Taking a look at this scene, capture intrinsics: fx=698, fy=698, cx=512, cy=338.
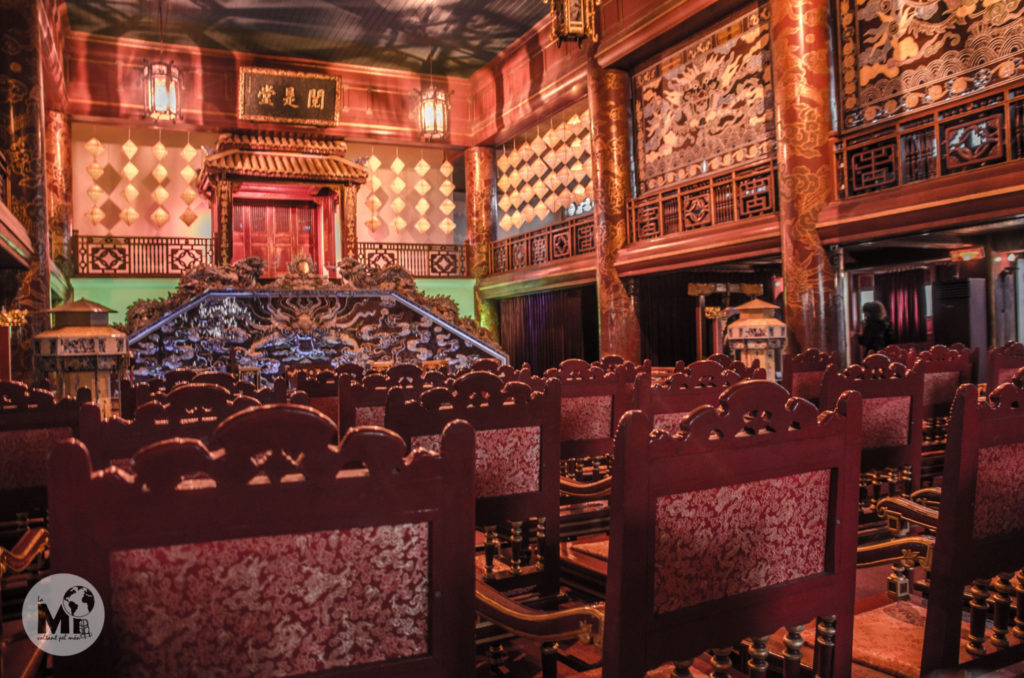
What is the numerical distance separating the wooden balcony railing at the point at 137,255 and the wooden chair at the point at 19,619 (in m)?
9.77

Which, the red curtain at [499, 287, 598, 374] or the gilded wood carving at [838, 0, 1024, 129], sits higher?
the gilded wood carving at [838, 0, 1024, 129]

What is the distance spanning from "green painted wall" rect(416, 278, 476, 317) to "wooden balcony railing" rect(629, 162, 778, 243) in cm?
481

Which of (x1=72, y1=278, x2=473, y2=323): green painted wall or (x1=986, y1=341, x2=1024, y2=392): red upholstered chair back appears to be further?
(x1=72, y1=278, x2=473, y2=323): green painted wall

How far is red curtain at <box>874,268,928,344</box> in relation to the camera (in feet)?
31.2

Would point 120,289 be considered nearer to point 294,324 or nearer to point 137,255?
point 137,255

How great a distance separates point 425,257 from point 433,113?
9.44 ft

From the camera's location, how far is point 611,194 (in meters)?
8.59

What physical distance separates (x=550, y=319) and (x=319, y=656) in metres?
10.3

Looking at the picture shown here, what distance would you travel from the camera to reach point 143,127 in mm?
11188

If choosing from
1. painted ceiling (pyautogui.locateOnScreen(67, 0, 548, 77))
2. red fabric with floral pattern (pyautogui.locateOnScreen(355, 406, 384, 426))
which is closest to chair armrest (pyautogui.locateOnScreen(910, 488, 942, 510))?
red fabric with floral pattern (pyautogui.locateOnScreen(355, 406, 384, 426))

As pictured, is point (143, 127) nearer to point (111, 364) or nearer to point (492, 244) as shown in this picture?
point (492, 244)

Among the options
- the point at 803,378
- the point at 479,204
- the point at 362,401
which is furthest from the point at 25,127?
the point at 803,378

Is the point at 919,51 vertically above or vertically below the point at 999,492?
above

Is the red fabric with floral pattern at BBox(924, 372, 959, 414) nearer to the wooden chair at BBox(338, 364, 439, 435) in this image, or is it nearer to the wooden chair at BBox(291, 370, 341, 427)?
the wooden chair at BBox(338, 364, 439, 435)
